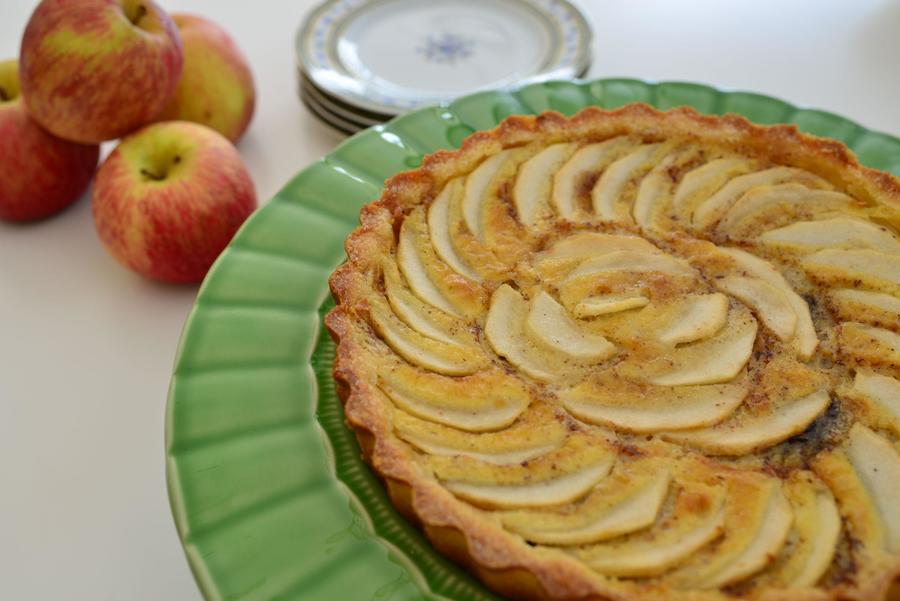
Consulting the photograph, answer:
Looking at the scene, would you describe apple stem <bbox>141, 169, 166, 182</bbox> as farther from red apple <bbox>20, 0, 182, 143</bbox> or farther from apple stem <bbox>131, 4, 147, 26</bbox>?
apple stem <bbox>131, 4, 147, 26</bbox>

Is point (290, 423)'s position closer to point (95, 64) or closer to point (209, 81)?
point (95, 64)

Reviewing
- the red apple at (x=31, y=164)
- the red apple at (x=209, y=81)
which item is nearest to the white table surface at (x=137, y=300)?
the red apple at (x=31, y=164)

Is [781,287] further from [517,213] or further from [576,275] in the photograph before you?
[517,213]

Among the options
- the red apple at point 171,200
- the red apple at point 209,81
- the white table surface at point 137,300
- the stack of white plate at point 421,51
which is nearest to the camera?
the white table surface at point 137,300

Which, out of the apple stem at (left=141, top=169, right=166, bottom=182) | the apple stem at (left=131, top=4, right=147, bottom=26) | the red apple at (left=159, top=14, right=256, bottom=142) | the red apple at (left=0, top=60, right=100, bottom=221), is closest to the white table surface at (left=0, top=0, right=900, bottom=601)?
the red apple at (left=0, top=60, right=100, bottom=221)

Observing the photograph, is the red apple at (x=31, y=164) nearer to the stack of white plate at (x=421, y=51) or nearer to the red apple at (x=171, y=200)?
the red apple at (x=171, y=200)
